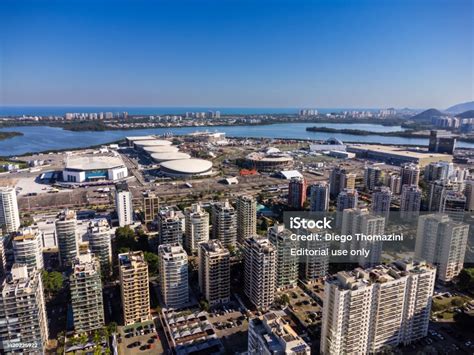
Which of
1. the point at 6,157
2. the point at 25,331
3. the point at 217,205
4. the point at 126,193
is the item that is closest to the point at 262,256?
the point at 217,205

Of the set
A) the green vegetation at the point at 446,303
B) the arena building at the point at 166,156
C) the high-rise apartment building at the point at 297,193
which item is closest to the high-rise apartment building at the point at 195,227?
the high-rise apartment building at the point at 297,193

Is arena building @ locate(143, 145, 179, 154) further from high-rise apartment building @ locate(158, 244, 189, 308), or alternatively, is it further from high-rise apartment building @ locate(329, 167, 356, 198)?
high-rise apartment building @ locate(158, 244, 189, 308)

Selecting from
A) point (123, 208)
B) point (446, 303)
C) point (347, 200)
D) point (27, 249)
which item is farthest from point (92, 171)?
→ point (446, 303)

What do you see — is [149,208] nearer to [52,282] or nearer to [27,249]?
[27,249]

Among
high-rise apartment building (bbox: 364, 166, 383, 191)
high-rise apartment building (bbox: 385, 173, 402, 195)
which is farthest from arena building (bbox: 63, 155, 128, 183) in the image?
high-rise apartment building (bbox: 385, 173, 402, 195)

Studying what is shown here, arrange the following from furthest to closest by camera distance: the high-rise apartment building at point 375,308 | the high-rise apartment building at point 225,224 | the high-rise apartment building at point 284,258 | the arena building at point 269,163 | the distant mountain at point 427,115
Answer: the distant mountain at point 427,115
the arena building at point 269,163
the high-rise apartment building at point 225,224
the high-rise apartment building at point 284,258
the high-rise apartment building at point 375,308

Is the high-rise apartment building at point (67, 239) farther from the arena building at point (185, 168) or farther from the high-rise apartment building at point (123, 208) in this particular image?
the arena building at point (185, 168)
